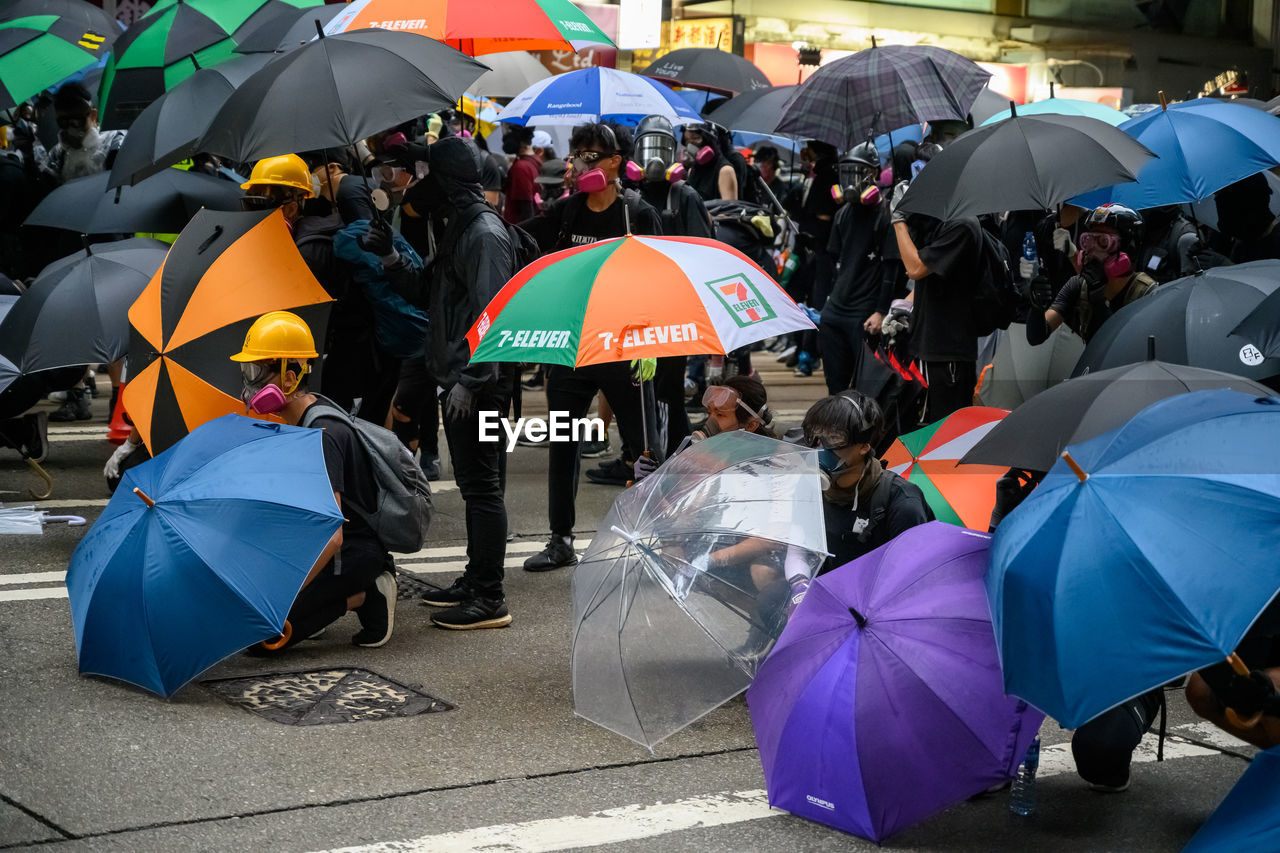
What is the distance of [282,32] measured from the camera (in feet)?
32.9

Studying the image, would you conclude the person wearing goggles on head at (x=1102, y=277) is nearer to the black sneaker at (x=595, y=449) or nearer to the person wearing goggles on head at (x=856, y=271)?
the person wearing goggles on head at (x=856, y=271)

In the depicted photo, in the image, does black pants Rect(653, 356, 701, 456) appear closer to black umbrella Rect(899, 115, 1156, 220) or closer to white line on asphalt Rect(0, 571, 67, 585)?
black umbrella Rect(899, 115, 1156, 220)

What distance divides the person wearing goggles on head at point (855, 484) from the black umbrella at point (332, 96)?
7.38 ft

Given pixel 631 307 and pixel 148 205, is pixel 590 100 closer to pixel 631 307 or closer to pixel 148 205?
pixel 148 205

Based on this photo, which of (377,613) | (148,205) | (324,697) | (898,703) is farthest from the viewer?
(148,205)

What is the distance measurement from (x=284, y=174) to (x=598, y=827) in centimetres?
398

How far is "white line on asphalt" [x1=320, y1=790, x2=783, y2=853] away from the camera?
4410 mm

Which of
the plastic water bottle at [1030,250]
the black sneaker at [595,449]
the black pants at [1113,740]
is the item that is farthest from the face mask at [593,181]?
the black sneaker at [595,449]

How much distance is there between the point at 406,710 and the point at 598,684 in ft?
Result: 2.80

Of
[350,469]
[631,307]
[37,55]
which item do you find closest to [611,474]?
[350,469]

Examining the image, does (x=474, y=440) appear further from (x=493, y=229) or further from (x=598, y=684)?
(x=598, y=684)

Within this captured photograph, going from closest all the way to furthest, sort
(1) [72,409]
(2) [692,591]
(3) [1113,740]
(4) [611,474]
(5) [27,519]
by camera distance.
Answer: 1. (3) [1113,740]
2. (2) [692,591]
3. (5) [27,519]
4. (4) [611,474]
5. (1) [72,409]

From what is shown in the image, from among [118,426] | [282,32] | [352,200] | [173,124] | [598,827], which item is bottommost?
[118,426]

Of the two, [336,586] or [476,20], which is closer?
[336,586]
